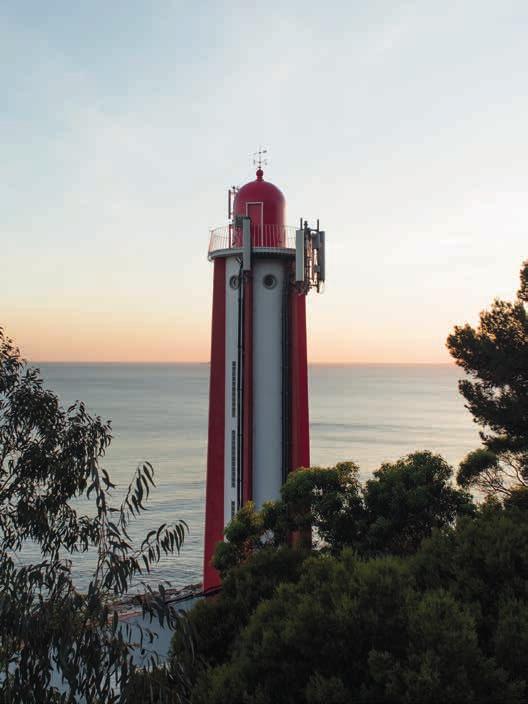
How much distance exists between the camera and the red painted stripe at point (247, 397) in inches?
1001

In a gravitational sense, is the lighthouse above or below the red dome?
below

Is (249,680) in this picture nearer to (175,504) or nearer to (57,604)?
(57,604)

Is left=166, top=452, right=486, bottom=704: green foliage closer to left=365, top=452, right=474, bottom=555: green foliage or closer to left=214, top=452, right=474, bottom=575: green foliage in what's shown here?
left=365, top=452, right=474, bottom=555: green foliage

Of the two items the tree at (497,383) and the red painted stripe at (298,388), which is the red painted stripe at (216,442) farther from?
the tree at (497,383)

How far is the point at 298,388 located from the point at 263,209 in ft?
24.2

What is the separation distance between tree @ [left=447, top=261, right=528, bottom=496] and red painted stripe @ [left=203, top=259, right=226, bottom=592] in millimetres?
8880

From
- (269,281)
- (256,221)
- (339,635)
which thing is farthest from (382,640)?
(256,221)

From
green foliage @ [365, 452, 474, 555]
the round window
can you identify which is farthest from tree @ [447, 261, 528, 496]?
the round window

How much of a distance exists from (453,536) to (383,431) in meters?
109

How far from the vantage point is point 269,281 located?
26438 millimetres

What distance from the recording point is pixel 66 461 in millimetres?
10844

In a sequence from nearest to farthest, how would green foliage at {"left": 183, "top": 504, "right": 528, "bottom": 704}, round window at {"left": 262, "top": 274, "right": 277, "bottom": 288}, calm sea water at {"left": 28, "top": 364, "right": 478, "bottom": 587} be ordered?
green foliage at {"left": 183, "top": 504, "right": 528, "bottom": 704} < round window at {"left": 262, "top": 274, "right": 277, "bottom": 288} < calm sea water at {"left": 28, "top": 364, "right": 478, "bottom": 587}

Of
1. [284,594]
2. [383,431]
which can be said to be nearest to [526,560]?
[284,594]

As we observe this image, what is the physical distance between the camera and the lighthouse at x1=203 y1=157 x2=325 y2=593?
25.7 meters
